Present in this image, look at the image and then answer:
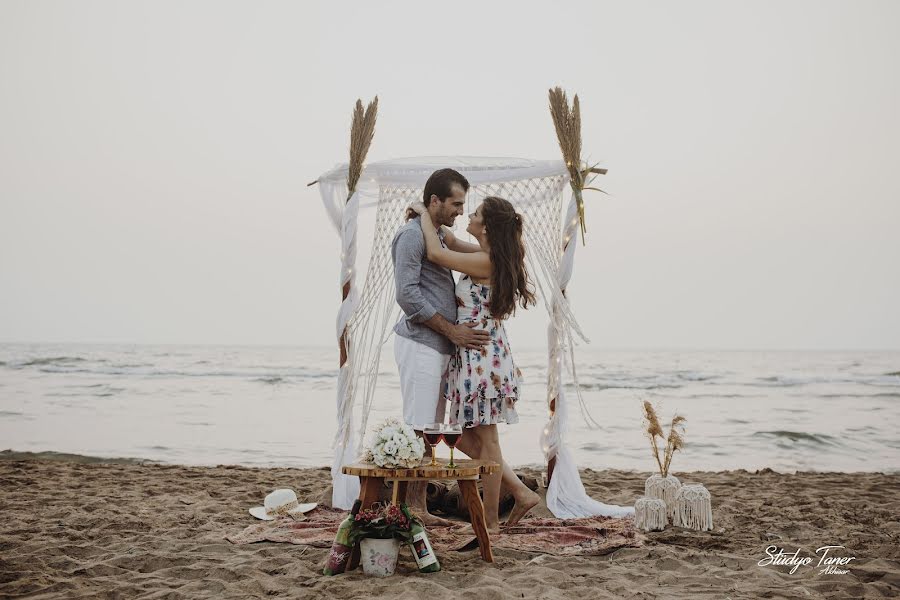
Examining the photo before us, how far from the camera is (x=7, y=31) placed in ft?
33.0

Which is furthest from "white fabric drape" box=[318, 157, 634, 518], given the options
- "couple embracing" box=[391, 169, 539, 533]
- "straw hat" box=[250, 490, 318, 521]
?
"couple embracing" box=[391, 169, 539, 533]

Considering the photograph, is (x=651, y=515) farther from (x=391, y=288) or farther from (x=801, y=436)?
(x=801, y=436)

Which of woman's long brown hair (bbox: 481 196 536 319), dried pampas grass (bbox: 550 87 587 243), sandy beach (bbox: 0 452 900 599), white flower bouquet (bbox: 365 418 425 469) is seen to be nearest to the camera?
sandy beach (bbox: 0 452 900 599)

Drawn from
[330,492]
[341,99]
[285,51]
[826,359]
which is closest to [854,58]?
[341,99]

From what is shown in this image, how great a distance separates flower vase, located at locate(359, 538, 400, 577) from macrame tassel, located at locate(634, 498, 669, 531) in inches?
59.8

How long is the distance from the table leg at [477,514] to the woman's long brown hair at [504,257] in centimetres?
93

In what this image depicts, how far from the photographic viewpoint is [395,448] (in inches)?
107

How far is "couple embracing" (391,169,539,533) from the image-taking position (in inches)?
135

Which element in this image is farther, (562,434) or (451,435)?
(562,434)

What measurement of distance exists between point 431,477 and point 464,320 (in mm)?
1025

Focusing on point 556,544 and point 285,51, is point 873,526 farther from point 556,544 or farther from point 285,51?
point 285,51

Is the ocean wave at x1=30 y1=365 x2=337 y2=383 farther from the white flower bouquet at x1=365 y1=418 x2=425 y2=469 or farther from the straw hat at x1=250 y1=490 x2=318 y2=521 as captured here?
the white flower bouquet at x1=365 y1=418 x2=425 y2=469

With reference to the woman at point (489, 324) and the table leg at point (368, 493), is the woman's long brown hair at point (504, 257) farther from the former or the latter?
the table leg at point (368, 493)

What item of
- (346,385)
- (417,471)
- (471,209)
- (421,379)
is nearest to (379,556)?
(417,471)
